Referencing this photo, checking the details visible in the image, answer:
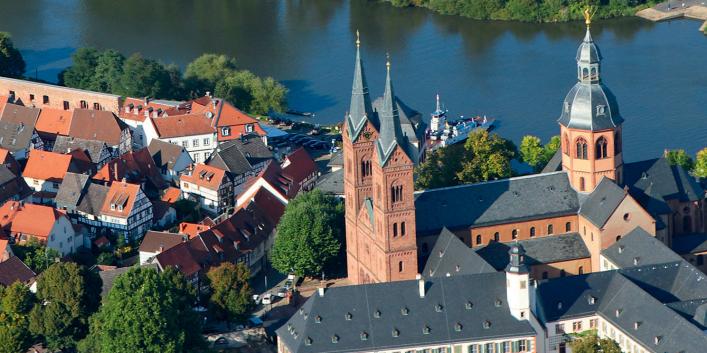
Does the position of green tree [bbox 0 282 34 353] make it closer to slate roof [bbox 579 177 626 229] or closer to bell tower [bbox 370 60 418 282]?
bell tower [bbox 370 60 418 282]

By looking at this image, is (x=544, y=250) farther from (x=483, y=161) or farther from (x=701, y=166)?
(x=701, y=166)

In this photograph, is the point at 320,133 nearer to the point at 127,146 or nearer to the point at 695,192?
the point at 127,146

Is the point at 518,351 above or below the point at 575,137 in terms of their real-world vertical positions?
below

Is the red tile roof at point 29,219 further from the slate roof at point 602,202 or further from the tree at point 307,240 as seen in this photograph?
the slate roof at point 602,202

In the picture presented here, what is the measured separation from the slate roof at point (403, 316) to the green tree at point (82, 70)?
5310 centimetres

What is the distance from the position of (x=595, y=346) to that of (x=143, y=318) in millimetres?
19550

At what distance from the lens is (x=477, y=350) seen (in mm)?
77500

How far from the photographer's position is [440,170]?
96062 millimetres

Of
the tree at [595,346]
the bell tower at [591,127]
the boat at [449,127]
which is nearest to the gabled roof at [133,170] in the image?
the boat at [449,127]

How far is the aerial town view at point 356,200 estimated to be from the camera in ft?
256

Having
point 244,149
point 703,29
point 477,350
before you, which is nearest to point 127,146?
point 244,149

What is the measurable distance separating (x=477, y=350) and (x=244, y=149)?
109ft

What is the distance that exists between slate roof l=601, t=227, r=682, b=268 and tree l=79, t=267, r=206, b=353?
63.9 feet

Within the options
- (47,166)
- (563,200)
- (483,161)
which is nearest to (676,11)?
(483,161)
